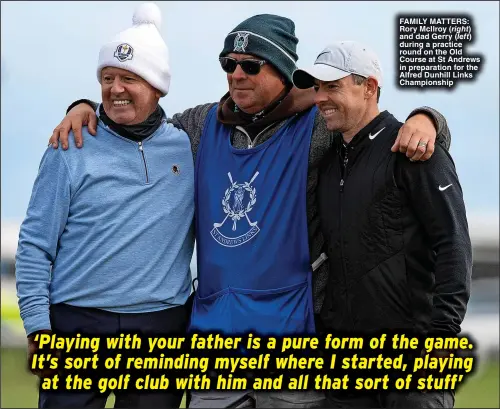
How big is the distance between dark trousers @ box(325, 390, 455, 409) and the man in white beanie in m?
1.03

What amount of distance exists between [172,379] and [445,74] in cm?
333

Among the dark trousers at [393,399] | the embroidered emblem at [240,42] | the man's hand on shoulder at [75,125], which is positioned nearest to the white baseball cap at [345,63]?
the embroidered emblem at [240,42]

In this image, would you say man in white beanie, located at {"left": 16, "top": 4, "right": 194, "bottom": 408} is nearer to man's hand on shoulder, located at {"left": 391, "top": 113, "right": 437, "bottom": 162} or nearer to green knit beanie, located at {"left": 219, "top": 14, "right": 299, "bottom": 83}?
green knit beanie, located at {"left": 219, "top": 14, "right": 299, "bottom": 83}

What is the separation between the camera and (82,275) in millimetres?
4926

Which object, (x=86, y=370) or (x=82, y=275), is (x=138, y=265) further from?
(x=86, y=370)

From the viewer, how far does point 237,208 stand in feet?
16.3

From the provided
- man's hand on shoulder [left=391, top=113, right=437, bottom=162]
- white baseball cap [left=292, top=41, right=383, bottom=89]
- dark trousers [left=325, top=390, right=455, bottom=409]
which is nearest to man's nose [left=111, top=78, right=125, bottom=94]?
white baseball cap [left=292, top=41, right=383, bottom=89]

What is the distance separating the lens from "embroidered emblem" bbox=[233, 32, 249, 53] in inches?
200

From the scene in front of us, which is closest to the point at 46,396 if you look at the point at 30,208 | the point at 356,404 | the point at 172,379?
the point at 172,379

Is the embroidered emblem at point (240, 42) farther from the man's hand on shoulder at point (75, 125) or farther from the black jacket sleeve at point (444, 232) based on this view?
the black jacket sleeve at point (444, 232)

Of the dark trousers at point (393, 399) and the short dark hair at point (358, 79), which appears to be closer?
the dark trousers at point (393, 399)

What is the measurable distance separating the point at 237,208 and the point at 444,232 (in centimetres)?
123

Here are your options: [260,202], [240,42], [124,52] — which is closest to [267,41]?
[240,42]

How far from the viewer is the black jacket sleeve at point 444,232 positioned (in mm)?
4410
